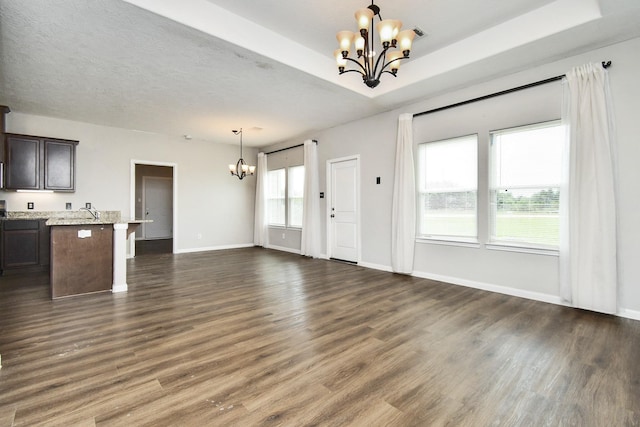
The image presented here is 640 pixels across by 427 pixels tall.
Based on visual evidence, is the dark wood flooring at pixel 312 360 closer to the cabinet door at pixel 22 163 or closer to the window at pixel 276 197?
the cabinet door at pixel 22 163

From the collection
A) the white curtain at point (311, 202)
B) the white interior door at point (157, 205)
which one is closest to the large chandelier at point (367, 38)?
the white curtain at point (311, 202)

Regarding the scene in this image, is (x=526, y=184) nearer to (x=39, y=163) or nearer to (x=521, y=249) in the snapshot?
(x=521, y=249)

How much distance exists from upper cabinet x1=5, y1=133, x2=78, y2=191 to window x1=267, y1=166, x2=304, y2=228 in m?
4.31

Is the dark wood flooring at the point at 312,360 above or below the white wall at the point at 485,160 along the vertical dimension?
below

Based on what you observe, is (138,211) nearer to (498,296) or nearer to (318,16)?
(318,16)

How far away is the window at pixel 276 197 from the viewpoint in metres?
7.97

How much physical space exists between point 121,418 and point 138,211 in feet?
32.7

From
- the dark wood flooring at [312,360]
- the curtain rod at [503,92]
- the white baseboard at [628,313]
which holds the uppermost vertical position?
the curtain rod at [503,92]

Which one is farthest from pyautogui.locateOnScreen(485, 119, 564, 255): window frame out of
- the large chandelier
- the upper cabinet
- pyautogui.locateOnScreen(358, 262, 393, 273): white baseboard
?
the upper cabinet

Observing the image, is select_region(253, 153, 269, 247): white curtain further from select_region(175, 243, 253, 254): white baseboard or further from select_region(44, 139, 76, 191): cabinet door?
select_region(44, 139, 76, 191): cabinet door

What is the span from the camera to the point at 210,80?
4094 mm

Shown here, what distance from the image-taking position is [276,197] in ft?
26.9

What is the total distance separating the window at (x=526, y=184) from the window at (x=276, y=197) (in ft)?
16.8

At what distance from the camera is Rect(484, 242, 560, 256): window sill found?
3.57 metres
